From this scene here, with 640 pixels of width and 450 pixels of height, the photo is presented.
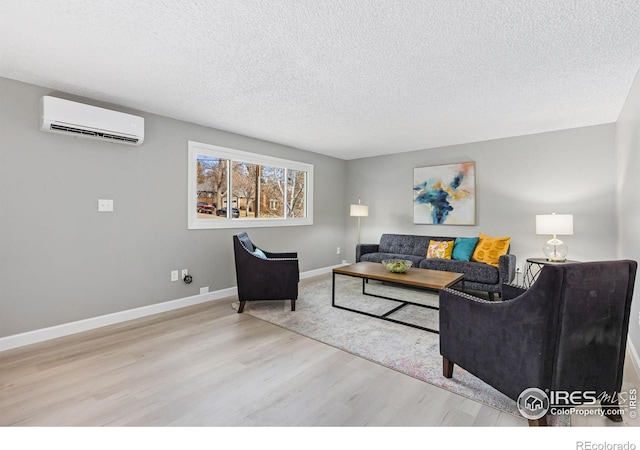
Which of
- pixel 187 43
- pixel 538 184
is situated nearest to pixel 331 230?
pixel 538 184

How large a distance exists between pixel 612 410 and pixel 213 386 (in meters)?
2.37

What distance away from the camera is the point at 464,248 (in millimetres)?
4418

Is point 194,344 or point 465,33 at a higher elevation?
point 465,33

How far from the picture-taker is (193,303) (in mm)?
3783

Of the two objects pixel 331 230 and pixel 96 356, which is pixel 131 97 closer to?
pixel 96 356

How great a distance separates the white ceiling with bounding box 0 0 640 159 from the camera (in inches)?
67.6

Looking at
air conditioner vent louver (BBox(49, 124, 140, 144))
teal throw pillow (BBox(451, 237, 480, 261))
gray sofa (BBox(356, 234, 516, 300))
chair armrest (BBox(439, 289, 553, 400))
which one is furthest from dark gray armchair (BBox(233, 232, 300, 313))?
teal throw pillow (BBox(451, 237, 480, 261))

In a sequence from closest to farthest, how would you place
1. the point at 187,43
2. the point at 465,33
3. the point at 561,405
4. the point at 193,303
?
the point at 561,405
the point at 465,33
the point at 187,43
the point at 193,303

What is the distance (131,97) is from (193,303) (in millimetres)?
2435

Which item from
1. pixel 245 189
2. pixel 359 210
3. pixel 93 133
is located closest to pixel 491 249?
pixel 359 210

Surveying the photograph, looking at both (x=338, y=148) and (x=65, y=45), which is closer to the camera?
(x=65, y=45)

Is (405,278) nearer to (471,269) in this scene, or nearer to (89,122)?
(471,269)

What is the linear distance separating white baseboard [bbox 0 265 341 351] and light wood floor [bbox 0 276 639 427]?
95 millimetres

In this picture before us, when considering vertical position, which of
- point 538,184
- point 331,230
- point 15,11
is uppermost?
point 15,11
